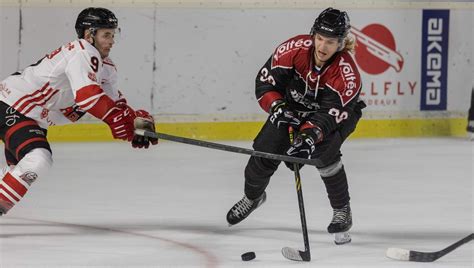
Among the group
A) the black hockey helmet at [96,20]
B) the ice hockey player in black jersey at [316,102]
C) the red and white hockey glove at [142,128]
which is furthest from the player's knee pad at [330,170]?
the black hockey helmet at [96,20]

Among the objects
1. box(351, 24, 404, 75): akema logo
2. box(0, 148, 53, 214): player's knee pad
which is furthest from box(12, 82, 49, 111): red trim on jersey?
box(351, 24, 404, 75): akema logo

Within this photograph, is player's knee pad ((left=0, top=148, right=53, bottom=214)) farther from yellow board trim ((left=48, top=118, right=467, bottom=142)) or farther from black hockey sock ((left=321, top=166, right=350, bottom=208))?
yellow board trim ((left=48, top=118, right=467, bottom=142))

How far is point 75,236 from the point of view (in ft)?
14.8

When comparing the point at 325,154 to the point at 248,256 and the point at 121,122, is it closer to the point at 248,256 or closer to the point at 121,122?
the point at 248,256

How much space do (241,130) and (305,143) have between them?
3437 millimetres

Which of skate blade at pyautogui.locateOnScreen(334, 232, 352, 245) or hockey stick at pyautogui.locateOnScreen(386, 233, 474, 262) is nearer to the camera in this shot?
hockey stick at pyautogui.locateOnScreen(386, 233, 474, 262)

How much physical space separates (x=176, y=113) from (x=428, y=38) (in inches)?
75.1

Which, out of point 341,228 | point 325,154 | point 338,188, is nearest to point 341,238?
point 341,228

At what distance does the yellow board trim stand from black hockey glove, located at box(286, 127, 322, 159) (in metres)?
3.25

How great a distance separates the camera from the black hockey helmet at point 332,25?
4281mm

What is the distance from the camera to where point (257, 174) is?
15.1 ft

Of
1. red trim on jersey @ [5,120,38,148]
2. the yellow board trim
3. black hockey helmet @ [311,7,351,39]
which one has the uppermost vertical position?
black hockey helmet @ [311,7,351,39]

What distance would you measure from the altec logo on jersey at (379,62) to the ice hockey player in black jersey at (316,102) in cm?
335

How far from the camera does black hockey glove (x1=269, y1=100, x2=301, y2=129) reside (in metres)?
4.36
